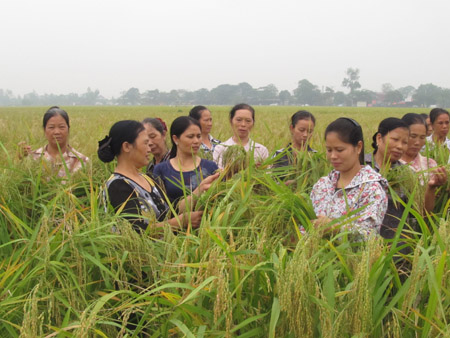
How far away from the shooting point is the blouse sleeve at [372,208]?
2215mm

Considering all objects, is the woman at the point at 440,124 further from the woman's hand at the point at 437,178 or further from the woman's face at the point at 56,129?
the woman's face at the point at 56,129

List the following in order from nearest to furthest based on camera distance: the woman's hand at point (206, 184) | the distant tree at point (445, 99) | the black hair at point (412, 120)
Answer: the woman's hand at point (206, 184) → the black hair at point (412, 120) → the distant tree at point (445, 99)

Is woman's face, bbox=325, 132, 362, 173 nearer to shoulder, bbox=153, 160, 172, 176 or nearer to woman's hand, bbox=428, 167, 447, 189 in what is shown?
woman's hand, bbox=428, 167, 447, 189

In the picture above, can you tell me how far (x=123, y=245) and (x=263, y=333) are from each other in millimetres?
683

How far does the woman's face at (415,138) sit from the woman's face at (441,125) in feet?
5.50

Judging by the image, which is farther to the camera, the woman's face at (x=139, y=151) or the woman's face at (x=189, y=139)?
the woman's face at (x=189, y=139)

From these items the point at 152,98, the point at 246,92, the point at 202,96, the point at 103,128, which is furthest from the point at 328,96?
the point at 103,128

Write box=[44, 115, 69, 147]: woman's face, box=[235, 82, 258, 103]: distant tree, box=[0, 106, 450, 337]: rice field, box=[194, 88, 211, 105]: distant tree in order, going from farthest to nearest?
box=[194, 88, 211, 105]: distant tree, box=[235, 82, 258, 103]: distant tree, box=[44, 115, 69, 147]: woman's face, box=[0, 106, 450, 337]: rice field

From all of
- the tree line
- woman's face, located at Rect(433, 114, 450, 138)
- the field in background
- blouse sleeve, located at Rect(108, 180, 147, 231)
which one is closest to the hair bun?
blouse sleeve, located at Rect(108, 180, 147, 231)

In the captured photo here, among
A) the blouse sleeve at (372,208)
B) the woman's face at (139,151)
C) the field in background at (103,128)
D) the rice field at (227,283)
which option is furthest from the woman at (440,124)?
the woman's face at (139,151)

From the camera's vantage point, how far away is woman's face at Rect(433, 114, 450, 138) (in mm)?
4949

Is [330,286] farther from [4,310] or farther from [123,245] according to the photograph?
[4,310]

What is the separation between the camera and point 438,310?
1.49m

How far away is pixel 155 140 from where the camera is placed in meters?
3.85
